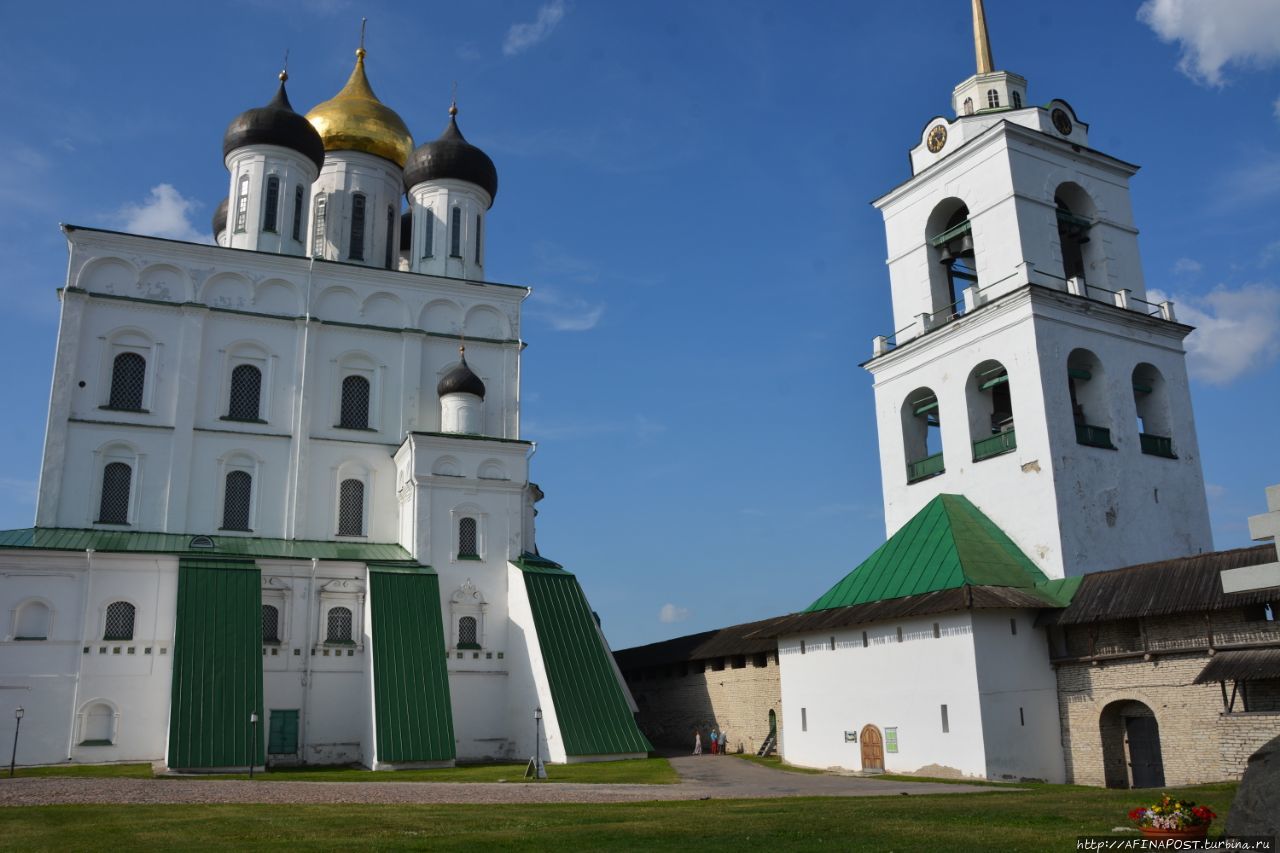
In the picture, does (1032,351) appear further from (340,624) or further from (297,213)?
(297,213)

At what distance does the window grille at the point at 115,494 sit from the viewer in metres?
25.1

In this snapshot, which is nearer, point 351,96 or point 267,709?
point 267,709

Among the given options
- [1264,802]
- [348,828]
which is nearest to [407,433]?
[348,828]

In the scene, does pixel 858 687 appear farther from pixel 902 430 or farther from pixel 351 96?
pixel 351 96

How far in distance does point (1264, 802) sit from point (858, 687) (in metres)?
14.5

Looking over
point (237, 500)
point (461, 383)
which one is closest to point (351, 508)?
point (237, 500)

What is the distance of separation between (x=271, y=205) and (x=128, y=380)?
602cm

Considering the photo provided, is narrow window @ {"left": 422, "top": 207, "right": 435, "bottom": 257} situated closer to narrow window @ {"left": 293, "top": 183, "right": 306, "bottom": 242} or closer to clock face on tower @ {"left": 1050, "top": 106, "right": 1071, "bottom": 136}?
narrow window @ {"left": 293, "top": 183, "right": 306, "bottom": 242}

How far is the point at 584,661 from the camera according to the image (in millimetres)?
24281

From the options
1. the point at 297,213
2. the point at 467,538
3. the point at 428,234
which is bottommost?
the point at 467,538

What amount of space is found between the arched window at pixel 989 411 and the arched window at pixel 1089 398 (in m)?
1.36

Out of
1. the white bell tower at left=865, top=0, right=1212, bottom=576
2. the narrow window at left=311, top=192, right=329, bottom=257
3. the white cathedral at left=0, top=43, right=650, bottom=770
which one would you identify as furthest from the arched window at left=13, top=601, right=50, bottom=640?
the white bell tower at left=865, top=0, right=1212, bottom=576

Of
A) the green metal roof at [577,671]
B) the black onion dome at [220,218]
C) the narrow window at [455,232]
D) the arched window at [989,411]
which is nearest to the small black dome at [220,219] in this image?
the black onion dome at [220,218]

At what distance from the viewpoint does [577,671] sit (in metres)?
24.0
